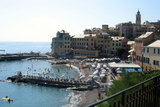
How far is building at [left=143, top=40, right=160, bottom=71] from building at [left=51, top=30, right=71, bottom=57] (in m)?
50.9

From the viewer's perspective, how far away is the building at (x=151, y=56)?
31.7 meters

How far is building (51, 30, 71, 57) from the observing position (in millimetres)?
84875

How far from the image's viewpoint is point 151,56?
33.4m

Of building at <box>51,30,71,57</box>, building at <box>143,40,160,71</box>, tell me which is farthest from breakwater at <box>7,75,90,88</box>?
building at <box>51,30,71,57</box>

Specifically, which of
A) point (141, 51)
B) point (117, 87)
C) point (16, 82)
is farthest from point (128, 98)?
point (16, 82)

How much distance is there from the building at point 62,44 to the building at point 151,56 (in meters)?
50.9

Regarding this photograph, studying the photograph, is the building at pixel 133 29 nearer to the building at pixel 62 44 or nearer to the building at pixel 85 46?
the building at pixel 85 46

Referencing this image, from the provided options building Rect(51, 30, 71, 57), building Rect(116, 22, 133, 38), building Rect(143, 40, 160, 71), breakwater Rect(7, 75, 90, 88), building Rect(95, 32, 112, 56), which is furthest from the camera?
building Rect(116, 22, 133, 38)

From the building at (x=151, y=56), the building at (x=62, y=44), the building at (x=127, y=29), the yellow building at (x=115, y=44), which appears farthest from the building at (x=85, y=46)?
the building at (x=151, y=56)

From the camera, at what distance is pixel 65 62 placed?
231 ft

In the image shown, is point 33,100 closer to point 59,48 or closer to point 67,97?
point 67,97

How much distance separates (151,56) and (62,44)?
5559 centimetres

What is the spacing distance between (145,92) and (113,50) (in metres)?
71.1

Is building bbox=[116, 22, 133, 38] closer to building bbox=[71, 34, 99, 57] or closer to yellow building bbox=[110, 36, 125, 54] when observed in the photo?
yellow building bbox=[110, 36, 125, 54]
